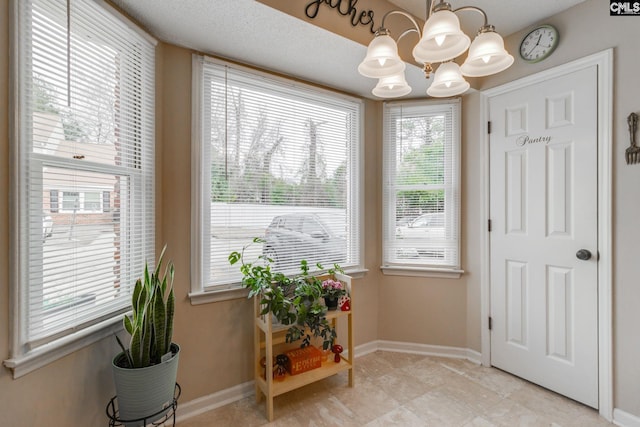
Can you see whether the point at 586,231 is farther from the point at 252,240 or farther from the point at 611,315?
the point at 252,240

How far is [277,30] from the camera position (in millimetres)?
1662

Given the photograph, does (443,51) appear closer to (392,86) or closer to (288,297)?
(392,86)

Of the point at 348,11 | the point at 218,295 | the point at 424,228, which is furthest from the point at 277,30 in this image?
the point at 424,228

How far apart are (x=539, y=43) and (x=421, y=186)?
Result: 123cm

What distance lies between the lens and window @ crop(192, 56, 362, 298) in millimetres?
1926

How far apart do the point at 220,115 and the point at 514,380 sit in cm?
276

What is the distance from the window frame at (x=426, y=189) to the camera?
2.53m

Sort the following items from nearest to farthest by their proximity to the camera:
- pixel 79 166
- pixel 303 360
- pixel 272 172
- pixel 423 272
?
1. pixel 79 166
2. pixel 303 360
3. pixel 272 172
4. pixel 423 272

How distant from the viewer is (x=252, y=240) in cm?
209

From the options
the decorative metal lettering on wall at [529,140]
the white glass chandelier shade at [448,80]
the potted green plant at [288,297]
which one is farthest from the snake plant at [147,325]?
the decorative metal lettering on wall at [529,140]

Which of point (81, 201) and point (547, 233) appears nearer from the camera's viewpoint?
point (81, 201)

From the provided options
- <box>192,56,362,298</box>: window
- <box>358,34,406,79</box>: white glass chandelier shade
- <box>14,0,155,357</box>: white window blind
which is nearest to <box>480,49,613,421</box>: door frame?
<box>358,34,406,79</box>: white glass chandelier shade

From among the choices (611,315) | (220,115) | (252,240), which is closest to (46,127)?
(220,115)

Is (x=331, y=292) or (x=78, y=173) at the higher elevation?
(x=78, y=173)
